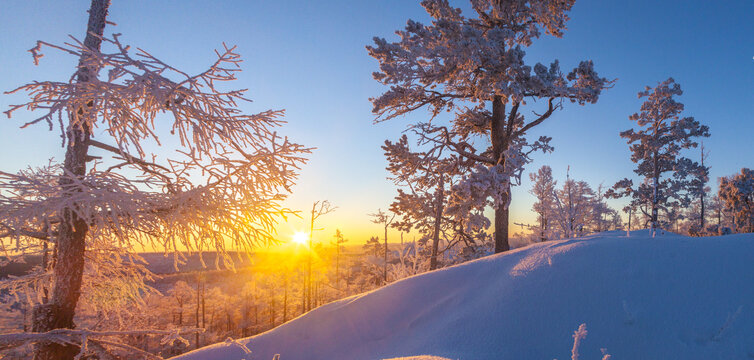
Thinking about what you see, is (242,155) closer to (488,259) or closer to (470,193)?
(488,259)

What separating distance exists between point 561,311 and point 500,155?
6.68 meters

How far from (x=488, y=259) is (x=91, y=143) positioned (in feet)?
17.1

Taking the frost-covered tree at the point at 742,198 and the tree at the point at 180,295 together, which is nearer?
the frost-covered tree at the point at 742,198

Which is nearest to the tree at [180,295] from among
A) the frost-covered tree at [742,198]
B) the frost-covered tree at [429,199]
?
the frost-covered tree at [429,199]

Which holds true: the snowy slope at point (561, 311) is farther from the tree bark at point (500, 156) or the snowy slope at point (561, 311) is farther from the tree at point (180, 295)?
the tree at point (180, 295)

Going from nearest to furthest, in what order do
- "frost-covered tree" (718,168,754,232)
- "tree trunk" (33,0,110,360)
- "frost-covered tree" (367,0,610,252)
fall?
"tree trunk" (33,0,110,360), "frost-covered tree" (367,0,610,252), "frost-covered tree" (718,168,754,232)

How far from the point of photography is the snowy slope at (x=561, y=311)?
204 cm

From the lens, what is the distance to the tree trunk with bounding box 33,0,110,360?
3484 mm

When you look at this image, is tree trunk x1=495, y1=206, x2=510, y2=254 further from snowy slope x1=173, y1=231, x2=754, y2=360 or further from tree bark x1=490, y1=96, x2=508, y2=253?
snowy slope x1=173, y1=231, x2=754, y2=360

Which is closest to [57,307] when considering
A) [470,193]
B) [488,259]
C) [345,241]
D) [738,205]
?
[488,259]

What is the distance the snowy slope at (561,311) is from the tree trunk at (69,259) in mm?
1644

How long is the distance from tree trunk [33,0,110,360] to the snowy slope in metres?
1.64

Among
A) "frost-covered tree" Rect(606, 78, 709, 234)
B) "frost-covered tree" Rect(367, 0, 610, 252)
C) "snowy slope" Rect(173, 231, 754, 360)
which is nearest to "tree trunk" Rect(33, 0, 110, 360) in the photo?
"snowy slope" Rect(173, 231, 754, 360)

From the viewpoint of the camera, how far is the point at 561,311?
96.1 inches
